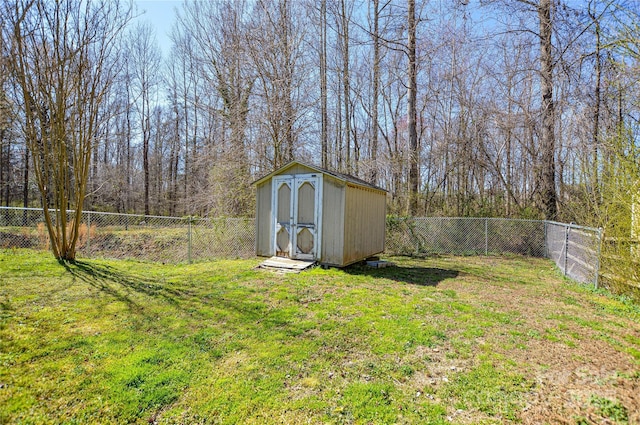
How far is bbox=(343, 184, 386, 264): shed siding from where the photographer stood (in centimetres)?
711

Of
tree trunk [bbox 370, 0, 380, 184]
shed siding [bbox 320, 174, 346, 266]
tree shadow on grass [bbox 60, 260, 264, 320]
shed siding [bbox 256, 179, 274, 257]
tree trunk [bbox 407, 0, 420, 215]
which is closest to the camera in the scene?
tree shadow on grass [bbox 60, 260, 264, 320]

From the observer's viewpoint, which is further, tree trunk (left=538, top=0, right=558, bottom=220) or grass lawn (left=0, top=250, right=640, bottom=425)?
tree trunk (left=538, top=0, right=558, bottom=220)

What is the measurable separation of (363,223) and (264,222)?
247cm

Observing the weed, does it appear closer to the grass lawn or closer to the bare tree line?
the grass lawn

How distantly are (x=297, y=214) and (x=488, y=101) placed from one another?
1023cm

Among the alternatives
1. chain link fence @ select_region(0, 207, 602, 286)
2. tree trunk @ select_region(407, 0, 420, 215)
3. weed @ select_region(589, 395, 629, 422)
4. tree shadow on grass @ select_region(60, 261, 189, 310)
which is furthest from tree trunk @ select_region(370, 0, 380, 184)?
weed @ select_region(589, 395, 629, 422)

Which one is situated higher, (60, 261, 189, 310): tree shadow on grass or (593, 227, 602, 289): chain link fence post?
(593, 227, 602, 289): chain link fence post

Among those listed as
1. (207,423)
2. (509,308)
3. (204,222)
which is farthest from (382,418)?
(204,222)

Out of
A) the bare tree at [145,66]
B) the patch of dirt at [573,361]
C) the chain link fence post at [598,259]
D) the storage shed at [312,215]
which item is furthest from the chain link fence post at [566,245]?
the bare tree at [145,66]

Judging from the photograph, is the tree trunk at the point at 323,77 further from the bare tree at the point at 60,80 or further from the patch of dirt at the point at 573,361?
the patch of dirt at the point at 573,361

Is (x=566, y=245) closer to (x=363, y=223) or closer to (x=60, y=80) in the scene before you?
(x=363, y=223)

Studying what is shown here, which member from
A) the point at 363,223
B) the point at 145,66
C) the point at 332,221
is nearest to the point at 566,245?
the point at 363,223

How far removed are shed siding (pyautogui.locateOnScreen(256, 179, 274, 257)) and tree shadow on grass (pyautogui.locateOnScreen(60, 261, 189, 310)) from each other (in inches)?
103

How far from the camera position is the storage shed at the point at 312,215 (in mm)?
6988
